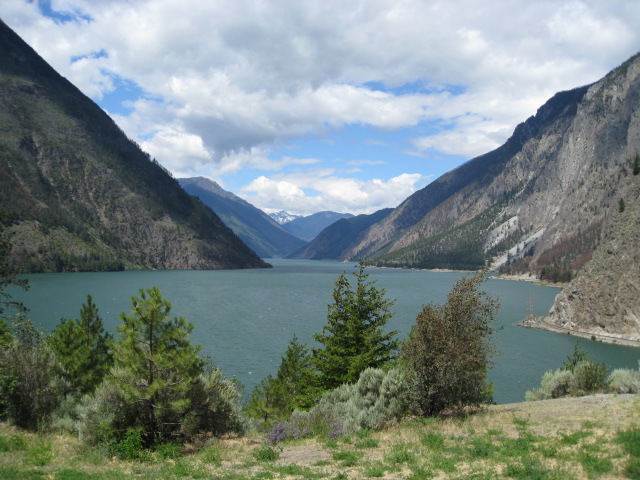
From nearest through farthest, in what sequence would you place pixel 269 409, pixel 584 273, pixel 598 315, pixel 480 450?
pixel 480 450, pixel 269 409, pixel 598 315, pixel 584 273

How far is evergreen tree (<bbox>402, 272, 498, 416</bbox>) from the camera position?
18391 mm

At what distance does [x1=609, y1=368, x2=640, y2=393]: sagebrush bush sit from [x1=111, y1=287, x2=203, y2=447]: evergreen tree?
84.1 feet

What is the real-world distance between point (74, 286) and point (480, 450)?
140 m

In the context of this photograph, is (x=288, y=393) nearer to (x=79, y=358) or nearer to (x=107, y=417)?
(x=79, y=358)

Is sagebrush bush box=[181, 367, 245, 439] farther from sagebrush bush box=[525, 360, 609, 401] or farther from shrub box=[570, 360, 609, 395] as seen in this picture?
shrub box=[570, 360, 609, 395]

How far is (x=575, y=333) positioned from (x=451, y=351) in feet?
262

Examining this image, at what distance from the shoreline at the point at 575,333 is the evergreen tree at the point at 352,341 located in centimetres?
6374

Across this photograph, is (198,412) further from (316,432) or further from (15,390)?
(15,390)

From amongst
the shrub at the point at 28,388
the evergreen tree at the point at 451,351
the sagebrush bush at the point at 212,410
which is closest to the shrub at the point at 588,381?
the evergreen tree at the point at 451,351

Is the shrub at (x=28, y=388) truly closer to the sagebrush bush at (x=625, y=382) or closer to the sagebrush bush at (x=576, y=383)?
the sagebrush bush at (x=576, y=383)

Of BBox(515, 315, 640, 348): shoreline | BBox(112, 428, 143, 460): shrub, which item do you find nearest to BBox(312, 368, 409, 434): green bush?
Answer: BBox(112, 428, 143, 460): shrub

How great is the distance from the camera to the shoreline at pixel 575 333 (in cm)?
7434

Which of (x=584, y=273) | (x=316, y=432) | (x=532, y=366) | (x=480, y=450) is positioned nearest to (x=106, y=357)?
(x=316, y=432)

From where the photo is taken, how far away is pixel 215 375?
2053 centimetres
